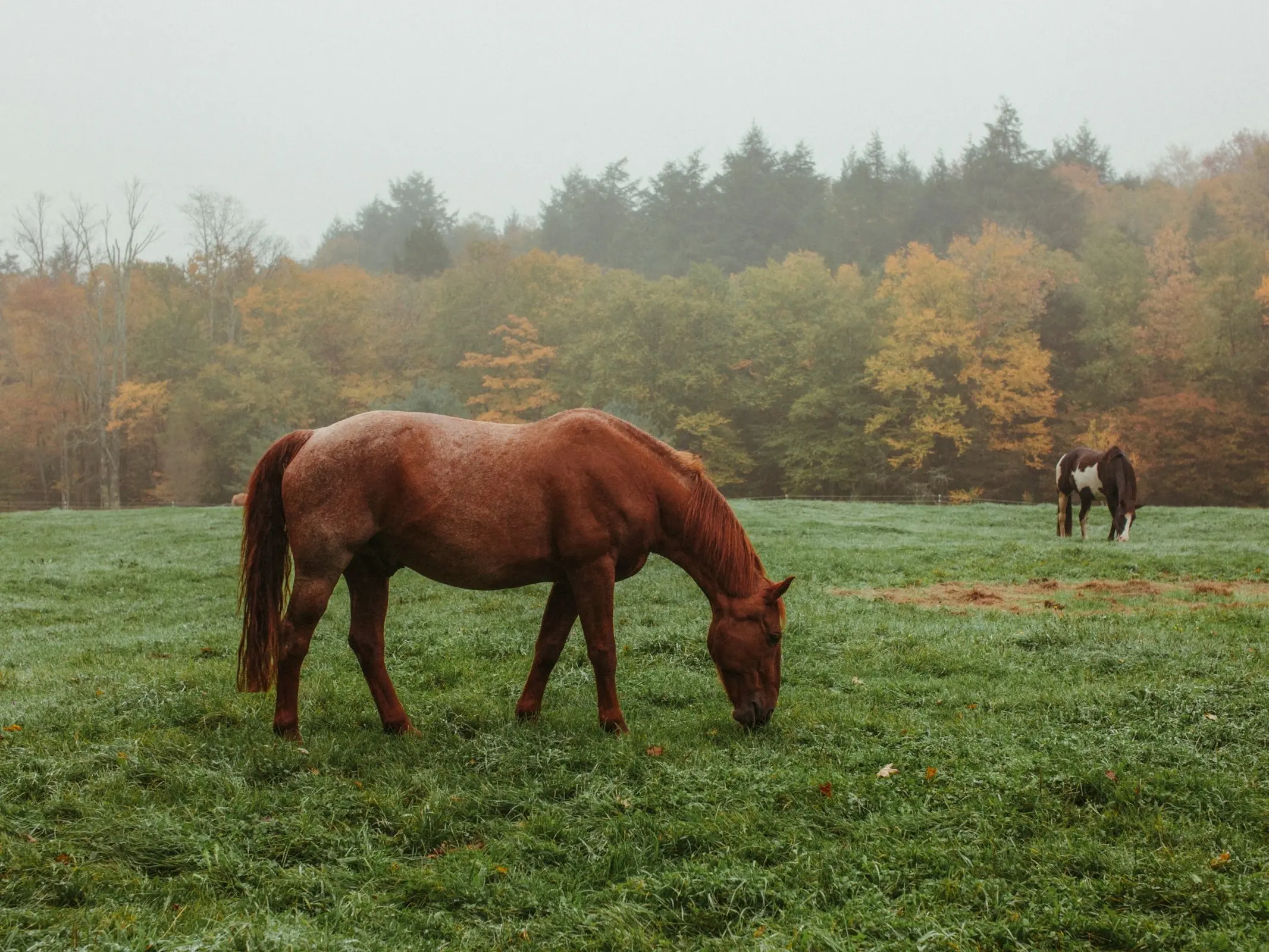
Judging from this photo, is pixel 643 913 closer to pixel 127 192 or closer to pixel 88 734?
pixel 88 734

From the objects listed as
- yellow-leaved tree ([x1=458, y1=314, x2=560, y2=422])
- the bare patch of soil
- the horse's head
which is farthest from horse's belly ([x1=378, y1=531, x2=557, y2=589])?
yellow-leaved tree ([x1=458, y1=314, x2=560, y2=422])

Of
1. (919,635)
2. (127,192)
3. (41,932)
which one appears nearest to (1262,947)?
(41,932)

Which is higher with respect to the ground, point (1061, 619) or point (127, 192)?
point (127, 192)

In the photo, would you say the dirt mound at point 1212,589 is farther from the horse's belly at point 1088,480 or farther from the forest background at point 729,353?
the forest background at point 729,353

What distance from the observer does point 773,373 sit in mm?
47906

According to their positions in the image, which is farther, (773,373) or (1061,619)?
(773,373)

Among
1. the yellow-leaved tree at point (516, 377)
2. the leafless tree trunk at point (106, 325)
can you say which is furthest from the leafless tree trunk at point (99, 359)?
the yellow-leaved tree at point (516, 377)

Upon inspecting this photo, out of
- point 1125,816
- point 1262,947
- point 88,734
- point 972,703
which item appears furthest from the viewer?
point 972,703

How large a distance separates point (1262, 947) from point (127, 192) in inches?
2129

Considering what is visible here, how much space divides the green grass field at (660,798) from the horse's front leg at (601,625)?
252mm

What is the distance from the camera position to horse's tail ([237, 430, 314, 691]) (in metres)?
6.47

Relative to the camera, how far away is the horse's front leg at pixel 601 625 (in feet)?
20.4

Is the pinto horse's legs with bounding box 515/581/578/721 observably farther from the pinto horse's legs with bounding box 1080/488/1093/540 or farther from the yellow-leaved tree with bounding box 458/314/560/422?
the yellow-leaved tree with bounding box 458/314/560/422

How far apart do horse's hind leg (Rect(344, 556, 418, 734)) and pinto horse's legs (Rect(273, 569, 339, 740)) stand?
33 cm
